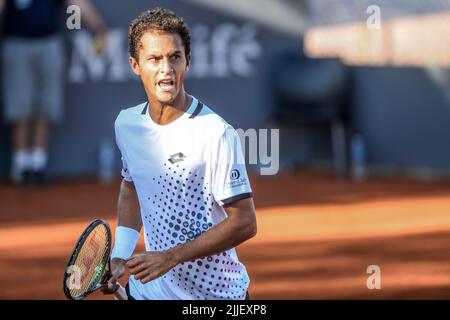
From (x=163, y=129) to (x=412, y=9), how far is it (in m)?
13.9

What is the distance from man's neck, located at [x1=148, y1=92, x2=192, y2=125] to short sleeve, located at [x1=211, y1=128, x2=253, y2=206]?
18 cm

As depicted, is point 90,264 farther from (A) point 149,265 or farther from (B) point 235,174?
(B) point 235,174

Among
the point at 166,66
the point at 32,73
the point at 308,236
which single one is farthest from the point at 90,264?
the point at 32,73

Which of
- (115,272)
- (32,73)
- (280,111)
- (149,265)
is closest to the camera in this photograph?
(149,265)

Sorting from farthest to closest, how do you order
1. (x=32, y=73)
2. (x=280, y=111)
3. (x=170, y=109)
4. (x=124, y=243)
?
(x=280, y=111) → (x=32, y=73) → (x=124, y=243) → (x=170, y=109)

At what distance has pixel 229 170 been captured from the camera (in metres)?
3.19

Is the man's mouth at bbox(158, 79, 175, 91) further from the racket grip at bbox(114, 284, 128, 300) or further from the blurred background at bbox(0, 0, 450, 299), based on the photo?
the blurred background at bbox(0, 0, 450, 299)

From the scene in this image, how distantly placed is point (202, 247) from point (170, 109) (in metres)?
0.46

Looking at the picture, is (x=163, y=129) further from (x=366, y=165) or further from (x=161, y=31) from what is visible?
(x=366, y=165)

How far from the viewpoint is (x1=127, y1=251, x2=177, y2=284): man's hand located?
3.12 metres

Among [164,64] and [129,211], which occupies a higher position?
[164,64]

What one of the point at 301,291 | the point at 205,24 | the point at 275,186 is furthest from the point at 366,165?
the point at 301,291

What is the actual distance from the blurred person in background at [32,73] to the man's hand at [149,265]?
744 cm

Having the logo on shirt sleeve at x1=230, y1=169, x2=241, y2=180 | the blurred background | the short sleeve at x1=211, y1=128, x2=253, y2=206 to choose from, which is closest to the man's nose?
the short sleeve at x1=211, y1=128, x2=253, y2=206
